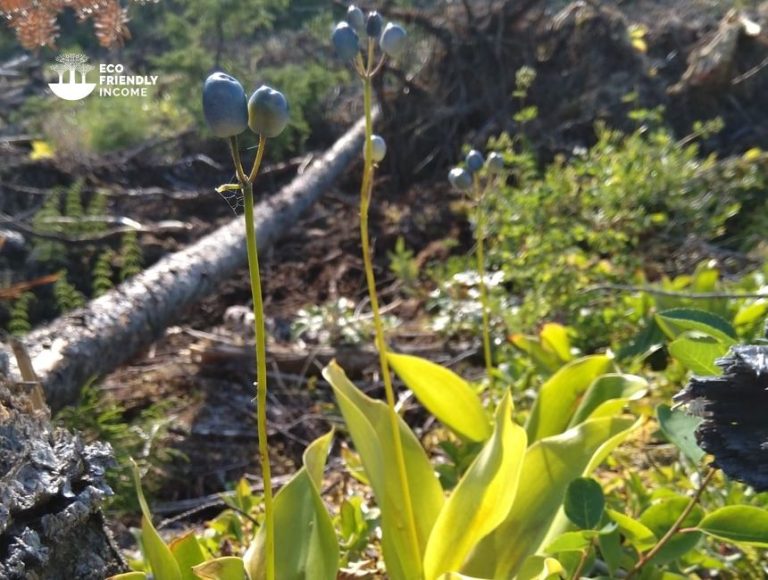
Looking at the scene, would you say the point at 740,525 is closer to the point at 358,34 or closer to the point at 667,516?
the point at 667,516

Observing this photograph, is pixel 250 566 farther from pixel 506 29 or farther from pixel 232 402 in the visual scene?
pixel 506 29

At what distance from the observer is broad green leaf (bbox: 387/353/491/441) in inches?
61.6

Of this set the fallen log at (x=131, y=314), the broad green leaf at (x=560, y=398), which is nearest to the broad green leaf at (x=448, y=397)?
the broad green leaf at (x=560, y=398)

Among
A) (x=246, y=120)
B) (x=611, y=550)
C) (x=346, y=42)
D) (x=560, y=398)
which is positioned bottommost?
(x=611, y=550)

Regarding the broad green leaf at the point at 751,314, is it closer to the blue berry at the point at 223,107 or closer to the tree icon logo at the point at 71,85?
the blue berry at the point at 223,107

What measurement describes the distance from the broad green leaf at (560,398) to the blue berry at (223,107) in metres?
1.01

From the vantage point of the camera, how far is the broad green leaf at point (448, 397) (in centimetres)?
156

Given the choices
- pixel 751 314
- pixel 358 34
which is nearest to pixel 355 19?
pixel 358 34

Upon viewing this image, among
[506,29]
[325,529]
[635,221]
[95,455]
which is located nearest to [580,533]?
[325,529]

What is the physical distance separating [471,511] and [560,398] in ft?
1.55

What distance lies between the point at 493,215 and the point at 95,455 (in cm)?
238

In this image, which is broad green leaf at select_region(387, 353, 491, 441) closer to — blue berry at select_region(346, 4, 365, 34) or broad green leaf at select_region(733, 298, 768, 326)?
blue berry at select_region(346, 4, 365, 34)

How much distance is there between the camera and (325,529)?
3.33 ft

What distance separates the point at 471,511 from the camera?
1.13 metres
